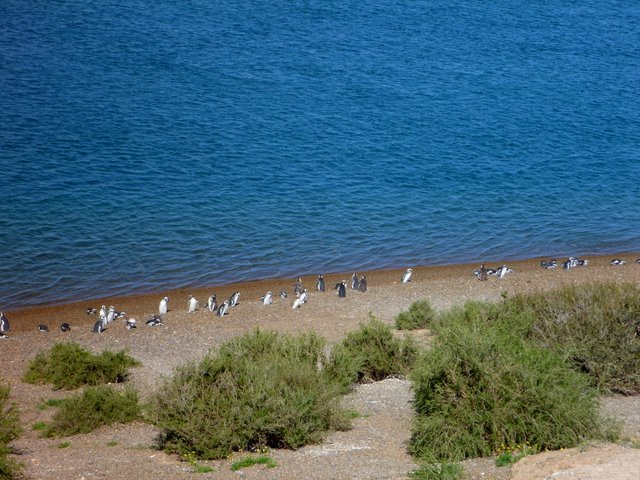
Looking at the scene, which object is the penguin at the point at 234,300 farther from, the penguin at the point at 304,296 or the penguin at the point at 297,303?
the penguin at the point at 304,296

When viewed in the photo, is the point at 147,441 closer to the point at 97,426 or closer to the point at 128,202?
the point at 97,426

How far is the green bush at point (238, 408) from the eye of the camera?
49.6ft

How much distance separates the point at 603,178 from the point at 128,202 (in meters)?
21.8

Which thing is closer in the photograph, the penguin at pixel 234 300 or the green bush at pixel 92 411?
the green bush at pixel 92 411

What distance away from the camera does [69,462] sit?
1522 centimetres

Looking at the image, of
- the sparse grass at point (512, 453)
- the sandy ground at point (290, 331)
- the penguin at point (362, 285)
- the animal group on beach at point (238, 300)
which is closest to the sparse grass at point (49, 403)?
the sandy ground at point (290, 331)

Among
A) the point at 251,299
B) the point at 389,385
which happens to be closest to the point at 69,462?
the point at 389,385

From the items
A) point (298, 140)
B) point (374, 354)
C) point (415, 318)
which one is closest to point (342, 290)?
point (415, 318)

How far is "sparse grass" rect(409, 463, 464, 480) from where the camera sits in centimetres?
1304

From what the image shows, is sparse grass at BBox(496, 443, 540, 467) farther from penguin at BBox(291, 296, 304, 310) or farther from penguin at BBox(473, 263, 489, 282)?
penguin at BBox(473, 263, 489, 282)

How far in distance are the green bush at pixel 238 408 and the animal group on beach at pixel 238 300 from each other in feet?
32.2

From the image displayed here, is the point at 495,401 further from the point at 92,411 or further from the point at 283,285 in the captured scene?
the point at 283,285

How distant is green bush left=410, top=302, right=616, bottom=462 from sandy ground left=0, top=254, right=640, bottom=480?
45 centimetres

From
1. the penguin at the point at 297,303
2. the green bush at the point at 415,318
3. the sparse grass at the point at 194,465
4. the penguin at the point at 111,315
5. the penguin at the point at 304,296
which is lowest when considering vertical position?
the sparse grass at the point at 194,465
